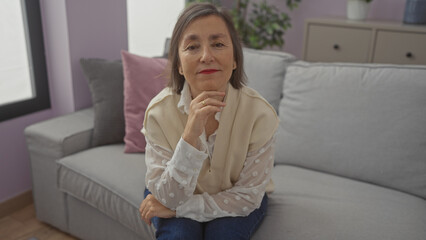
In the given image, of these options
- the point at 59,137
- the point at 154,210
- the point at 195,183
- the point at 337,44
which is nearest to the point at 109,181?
the point at 59,137

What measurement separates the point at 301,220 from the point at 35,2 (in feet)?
5.42

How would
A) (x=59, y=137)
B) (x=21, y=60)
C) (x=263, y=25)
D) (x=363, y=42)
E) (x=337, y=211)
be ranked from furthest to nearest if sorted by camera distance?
(x=263, y=25) < (x=363, y=42) < (x=21, y=60) < (x=59, y=137) < (x=337, y=211)

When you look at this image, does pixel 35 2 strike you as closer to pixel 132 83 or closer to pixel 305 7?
pixel 132 83

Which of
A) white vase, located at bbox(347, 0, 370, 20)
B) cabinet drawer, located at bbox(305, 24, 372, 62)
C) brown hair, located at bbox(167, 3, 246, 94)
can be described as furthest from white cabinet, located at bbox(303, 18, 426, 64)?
brown hair, located at bbox(167, 3, 246, 94)

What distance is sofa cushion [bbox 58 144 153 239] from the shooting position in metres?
1.44

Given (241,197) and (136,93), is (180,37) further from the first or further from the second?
(136,93)

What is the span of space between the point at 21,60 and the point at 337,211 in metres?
1.69

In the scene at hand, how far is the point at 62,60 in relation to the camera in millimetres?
2008

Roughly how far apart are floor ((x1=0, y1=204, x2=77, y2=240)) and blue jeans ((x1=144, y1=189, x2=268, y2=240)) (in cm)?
88

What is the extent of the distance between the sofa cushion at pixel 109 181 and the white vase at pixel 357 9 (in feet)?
6.42

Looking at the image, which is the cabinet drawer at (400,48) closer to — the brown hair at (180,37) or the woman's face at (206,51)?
the brown hair at (180,37)

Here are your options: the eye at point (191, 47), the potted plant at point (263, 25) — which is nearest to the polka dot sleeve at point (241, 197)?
the eye at point (191, 47)

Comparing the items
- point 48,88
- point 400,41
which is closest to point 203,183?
point 48,88

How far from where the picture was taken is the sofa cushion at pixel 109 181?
144 cm
